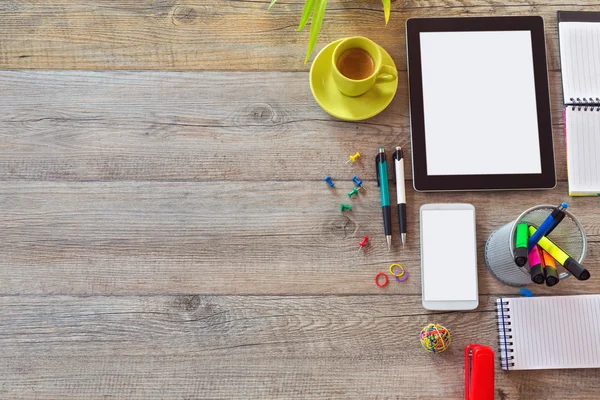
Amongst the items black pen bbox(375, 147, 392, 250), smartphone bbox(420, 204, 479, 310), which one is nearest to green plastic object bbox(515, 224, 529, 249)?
smartphone bbox(420, 204, 479, 310)

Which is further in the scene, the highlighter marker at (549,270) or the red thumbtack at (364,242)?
the red thumbtack at (364,242)

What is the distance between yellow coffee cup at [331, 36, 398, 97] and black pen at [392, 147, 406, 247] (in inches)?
5.3

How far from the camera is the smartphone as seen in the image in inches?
37.5

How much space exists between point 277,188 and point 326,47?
285 mm

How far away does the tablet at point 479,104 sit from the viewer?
981 mm

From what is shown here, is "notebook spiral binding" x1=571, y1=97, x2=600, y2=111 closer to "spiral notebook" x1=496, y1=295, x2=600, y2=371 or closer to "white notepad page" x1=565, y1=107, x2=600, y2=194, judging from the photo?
"white notepad page" x1=565, y1=107, x2=600, y2=194

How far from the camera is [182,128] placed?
3.32 ft

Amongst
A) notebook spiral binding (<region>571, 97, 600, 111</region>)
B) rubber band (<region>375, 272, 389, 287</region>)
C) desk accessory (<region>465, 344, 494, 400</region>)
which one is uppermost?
notebook spiral binding (<region>571, 97, 600, 111</region>)

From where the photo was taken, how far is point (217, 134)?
1008mm

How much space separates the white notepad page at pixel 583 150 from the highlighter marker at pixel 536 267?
0.22 meters

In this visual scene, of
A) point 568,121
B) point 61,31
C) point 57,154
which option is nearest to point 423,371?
point 568,121

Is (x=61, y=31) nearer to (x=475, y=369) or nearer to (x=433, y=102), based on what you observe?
(x=433, y=102)

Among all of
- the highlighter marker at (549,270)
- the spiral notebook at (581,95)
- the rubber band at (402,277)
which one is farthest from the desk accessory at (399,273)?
the spiral notebook at (581,95)

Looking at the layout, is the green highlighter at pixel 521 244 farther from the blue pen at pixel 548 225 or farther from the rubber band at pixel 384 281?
the rubber band at pixel 384 281
